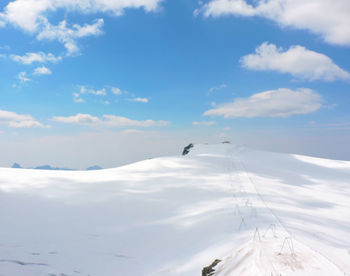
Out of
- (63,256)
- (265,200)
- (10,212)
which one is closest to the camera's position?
(63,256)

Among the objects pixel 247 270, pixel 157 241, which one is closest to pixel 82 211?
pixel 157 241

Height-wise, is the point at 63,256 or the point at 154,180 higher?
the point at 154,180

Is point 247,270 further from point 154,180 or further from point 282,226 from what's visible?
point 154,180

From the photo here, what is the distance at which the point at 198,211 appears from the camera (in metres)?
5.79

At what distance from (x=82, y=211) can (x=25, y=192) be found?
2.10 metres

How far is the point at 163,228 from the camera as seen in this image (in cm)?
492

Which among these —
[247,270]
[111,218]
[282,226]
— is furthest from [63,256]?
[282,226]

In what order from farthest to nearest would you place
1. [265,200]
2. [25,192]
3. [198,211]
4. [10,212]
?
[265,200] < [25,192] < [198,211] < [10,212]

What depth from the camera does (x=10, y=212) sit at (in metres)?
5.04

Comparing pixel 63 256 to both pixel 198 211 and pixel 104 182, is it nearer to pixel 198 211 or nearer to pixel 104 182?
pixel 198 211

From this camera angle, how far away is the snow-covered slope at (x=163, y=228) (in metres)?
2.98

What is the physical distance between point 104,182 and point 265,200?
5.67 meters

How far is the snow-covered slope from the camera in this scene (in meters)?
2.98

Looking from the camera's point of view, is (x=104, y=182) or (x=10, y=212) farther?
(x=104, y=182)
